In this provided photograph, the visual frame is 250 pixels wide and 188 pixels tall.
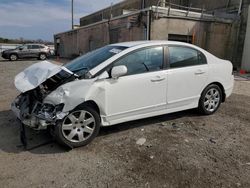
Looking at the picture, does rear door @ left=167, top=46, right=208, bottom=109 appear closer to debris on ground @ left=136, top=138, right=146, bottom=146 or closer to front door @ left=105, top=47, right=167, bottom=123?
front door @ left=105, top=47, right=167, bottom=123

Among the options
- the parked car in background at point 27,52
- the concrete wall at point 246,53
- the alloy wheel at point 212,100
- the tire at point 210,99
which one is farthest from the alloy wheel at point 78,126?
the parked car in background at point 27,52

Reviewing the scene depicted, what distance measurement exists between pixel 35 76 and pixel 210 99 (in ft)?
11.6

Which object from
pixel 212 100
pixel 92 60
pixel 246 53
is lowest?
pixel 212 100

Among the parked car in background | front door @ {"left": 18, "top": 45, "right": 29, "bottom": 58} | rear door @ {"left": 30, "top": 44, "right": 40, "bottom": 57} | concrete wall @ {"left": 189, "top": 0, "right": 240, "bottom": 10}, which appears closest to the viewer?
concrete wall @ {"left": 189, "top": 0, "right": 240, "bottom": 10}

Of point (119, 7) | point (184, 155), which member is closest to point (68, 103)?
point (184, 155)

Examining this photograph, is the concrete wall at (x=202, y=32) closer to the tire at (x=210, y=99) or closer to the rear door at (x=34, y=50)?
the tire at (x=210, y=99)

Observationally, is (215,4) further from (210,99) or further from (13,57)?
(13,57)

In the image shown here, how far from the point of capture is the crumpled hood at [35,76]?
3459mm

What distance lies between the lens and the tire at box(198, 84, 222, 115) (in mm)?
4824

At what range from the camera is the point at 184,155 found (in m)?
3.33

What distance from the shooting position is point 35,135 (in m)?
3.97

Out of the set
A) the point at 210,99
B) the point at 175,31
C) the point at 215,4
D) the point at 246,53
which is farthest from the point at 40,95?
the point at 215,4

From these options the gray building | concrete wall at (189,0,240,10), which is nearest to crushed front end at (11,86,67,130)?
the gray building

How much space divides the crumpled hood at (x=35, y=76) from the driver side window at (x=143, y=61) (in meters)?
1.05
